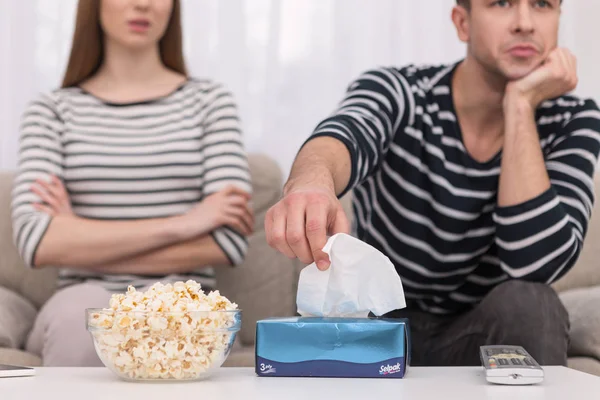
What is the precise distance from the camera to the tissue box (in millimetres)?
863

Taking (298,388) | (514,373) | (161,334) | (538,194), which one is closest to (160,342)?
(161,334)

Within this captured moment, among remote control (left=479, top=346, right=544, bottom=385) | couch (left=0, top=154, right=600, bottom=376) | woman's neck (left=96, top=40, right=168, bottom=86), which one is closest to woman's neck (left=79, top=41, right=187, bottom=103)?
woman's neck (left=96, top=40, right=168, bottom=86)

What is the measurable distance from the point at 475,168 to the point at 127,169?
0.73 metres

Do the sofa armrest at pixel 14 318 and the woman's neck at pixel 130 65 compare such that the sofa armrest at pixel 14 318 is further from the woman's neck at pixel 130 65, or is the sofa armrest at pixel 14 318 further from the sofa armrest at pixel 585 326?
the sofa armrest at pixel 585 326

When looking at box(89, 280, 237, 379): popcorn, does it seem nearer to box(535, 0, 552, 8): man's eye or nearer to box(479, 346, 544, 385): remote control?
box(479, 346, 544, 385): remote control

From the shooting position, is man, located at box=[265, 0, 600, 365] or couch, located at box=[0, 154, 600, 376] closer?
man, located at box=[265, 0, 600, 365]

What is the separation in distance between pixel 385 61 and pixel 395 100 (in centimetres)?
85

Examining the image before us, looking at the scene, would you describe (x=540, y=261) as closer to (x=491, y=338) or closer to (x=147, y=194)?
(x=491, y=338)

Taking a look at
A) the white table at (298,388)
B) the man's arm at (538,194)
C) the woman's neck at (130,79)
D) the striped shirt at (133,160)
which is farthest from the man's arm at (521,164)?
the woman's neck at (130,79)

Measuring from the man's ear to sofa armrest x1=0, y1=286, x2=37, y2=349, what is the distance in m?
1.04

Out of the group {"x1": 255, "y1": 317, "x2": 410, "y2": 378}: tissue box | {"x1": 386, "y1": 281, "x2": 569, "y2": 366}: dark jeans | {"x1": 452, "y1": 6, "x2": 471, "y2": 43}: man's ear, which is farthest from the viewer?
{"x1": 452, "y1": 6, "x2": 471, "y2": 43}: man's ear

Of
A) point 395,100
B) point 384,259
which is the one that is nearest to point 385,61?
point 395,100

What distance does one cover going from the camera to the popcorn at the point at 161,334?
82cm

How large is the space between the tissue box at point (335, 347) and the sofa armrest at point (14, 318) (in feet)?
2.93
